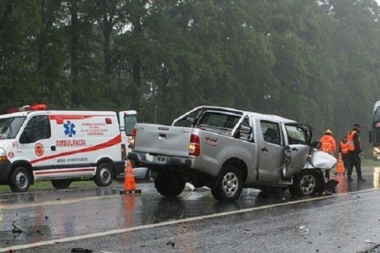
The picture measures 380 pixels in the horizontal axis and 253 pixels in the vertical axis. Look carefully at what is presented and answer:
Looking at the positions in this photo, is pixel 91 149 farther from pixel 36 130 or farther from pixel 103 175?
pixel 36 130

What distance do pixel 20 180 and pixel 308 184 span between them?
7.72m

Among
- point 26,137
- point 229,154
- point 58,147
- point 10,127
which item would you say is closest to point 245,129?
point 229,154

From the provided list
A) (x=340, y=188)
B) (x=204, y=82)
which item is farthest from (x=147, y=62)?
(x=340, y=188)

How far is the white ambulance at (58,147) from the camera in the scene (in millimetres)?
17859

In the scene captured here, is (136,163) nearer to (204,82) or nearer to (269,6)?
(204,82)

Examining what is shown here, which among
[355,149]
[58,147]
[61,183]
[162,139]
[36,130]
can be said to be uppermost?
[36,130]

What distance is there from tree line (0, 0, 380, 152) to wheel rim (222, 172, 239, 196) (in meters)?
20.2

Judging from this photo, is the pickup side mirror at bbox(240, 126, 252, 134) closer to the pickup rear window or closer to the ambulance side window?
the pickup rear window

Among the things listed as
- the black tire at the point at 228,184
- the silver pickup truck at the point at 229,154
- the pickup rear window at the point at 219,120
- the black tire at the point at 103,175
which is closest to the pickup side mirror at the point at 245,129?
the silver pickup truck at the point at 229,154

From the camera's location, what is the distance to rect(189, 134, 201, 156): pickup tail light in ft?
41.0

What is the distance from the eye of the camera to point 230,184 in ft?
43.9

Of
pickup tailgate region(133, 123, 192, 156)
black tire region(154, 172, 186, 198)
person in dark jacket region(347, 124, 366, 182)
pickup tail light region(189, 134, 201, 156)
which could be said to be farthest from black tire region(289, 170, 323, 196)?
person in dark jacket region(347, 124, 366, 182)

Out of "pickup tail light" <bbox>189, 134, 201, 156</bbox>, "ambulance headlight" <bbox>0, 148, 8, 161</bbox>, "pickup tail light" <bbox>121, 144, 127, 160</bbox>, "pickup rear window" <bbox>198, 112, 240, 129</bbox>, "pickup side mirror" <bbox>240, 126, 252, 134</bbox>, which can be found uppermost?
"pickup rear window" <bbox>198, 112, 240, 129</bbox>

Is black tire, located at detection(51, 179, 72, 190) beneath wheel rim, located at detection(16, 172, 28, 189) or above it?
beneath
